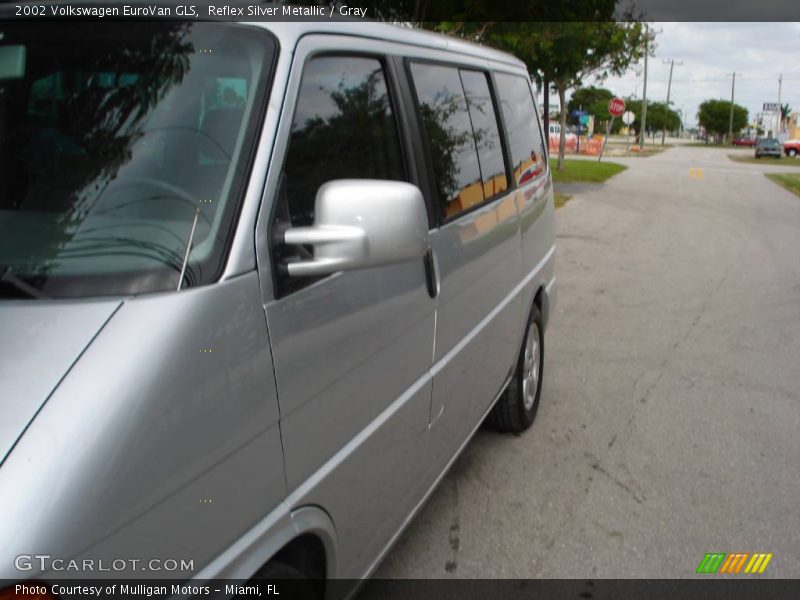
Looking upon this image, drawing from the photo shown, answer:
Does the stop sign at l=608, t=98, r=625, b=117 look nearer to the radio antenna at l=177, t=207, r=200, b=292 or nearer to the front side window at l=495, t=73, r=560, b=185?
the front side window at l=495, t=73, r=560, b=185

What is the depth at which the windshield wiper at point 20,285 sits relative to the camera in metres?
1.76

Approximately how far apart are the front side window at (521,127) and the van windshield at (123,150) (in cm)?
242

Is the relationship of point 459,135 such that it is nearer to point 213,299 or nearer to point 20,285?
point 213,299

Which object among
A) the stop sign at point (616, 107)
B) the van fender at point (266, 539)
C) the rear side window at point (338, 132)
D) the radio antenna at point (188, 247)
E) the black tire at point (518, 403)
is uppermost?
the stop sign at point (616, 107)

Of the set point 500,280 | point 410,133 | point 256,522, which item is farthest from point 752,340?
point 256,522

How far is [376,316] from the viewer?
2469 millimetres

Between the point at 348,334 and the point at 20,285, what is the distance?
0.86 m

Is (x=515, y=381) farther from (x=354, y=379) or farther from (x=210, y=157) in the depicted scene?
(x=210, y=157)

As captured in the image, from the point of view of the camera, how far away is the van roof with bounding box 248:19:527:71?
2256 millimetres

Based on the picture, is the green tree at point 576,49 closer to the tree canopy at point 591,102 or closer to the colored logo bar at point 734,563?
the colored logo bar at point 734,563

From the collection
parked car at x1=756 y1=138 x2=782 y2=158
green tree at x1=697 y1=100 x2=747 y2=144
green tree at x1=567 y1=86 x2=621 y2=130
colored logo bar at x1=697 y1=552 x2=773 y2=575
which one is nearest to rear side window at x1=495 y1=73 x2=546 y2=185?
colored logo bar at x1=697 y1=552 x2=773 y2=575

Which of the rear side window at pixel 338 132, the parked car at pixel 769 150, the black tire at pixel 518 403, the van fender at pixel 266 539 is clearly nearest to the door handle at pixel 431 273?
the rear side window at pixel 338 132

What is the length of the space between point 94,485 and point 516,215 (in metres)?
3.18

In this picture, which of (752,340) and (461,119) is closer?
(461,119)
